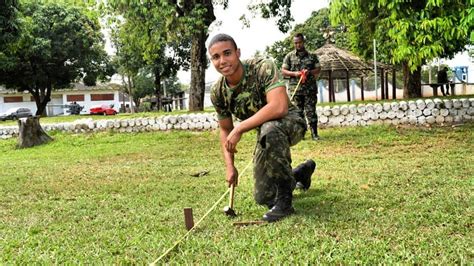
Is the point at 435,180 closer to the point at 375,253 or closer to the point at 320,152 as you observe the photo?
the point at 375,253

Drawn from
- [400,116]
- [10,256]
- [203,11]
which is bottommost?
[10,256]

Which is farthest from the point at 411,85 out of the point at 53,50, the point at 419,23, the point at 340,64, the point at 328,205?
the point at 53,50

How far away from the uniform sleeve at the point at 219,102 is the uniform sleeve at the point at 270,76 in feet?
1.10

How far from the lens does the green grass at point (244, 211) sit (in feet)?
7.80

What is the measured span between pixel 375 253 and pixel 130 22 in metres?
11.3

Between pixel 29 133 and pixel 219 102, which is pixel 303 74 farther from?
pixel 29 133

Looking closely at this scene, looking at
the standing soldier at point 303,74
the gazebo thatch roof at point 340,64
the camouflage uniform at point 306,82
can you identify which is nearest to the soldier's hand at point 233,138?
the standing soldier at point 303,74

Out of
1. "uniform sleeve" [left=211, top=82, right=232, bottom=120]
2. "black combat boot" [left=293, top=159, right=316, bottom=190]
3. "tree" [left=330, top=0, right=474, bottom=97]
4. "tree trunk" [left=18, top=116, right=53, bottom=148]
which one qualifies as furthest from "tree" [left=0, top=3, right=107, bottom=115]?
"uniform sleeve" [left=211, top=82, right=232, bottom=120]

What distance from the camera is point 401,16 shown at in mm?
6293

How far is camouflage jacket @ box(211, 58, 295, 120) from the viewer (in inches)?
120

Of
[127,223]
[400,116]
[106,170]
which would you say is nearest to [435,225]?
[127,223]

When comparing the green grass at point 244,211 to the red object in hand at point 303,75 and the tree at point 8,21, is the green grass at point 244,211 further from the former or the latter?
the tree at point 8,21

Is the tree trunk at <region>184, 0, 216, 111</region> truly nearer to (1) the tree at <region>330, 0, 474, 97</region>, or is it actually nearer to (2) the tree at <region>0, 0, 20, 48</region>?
(2) the tree at <region>0, 0, 20, 48</region>

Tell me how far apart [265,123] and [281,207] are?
0.53 meters
